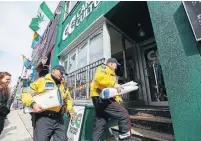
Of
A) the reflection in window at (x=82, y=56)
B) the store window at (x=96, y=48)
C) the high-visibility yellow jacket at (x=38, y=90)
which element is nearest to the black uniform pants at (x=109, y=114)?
the high-visibility yellow jacket at (x=38, y=90)

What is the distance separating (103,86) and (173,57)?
1290 mm

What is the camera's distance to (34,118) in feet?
7.94

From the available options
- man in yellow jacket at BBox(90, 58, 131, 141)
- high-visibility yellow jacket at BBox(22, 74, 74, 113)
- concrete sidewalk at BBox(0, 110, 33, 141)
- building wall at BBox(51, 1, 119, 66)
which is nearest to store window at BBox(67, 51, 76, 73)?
building wall at BBox(51, 1, 119, 66)

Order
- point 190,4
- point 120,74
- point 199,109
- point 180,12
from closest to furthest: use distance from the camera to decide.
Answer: point 199,109
point 190,4
point 180,12
point 120,74

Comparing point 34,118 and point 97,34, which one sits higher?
point 97,34

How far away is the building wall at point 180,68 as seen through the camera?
1826mm

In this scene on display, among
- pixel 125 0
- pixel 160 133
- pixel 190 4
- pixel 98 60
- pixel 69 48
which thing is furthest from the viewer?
pixel 69 48

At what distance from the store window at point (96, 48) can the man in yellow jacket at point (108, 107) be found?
69.3 inches

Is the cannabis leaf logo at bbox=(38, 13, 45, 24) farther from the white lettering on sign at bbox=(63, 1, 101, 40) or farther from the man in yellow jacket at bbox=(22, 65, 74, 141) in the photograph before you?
the man in yellow jacket at bbox=(22, 65, 74, 141)

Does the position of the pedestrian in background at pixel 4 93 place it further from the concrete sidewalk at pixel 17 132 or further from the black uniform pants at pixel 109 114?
the concrete sidewalk at pixel 17 132

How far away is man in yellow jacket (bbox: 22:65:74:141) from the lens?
219 centimetres

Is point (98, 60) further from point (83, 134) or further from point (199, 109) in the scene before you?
point (199, 109)

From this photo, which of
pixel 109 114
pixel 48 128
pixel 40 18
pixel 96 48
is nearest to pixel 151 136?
pixel 109 114

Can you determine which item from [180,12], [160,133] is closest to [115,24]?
[180,12]
